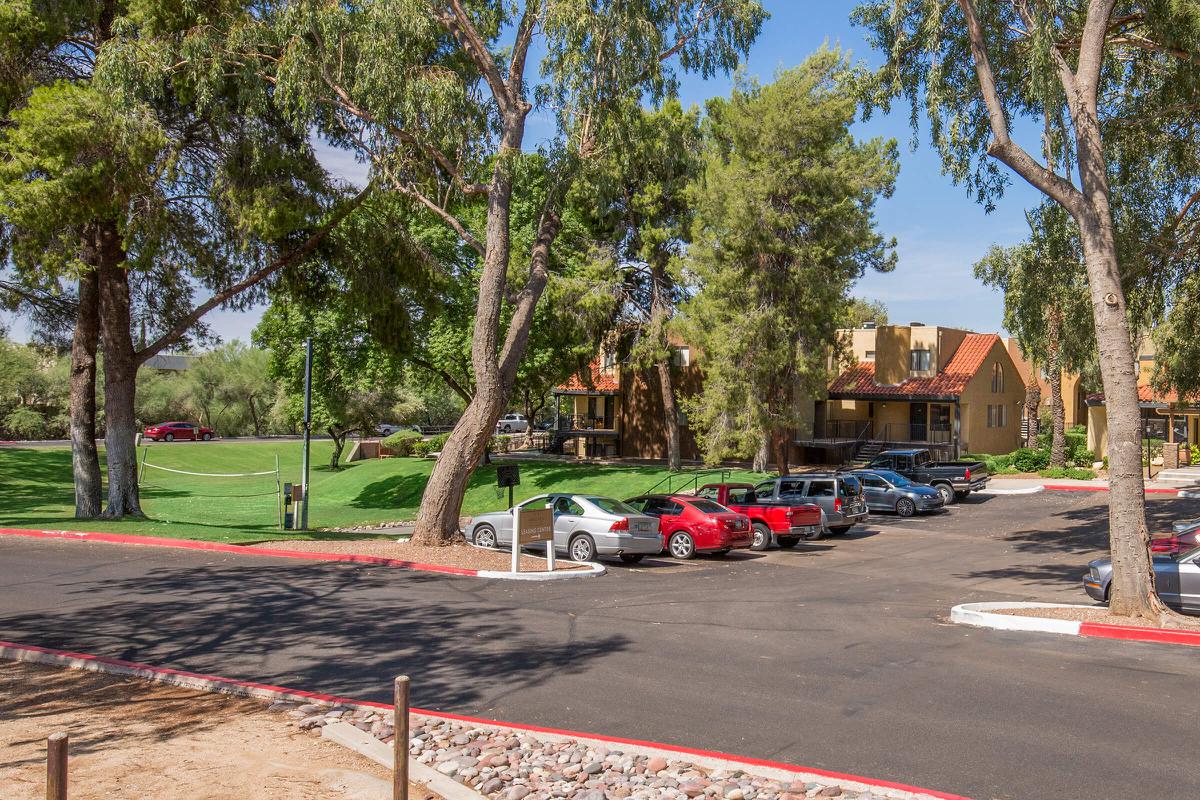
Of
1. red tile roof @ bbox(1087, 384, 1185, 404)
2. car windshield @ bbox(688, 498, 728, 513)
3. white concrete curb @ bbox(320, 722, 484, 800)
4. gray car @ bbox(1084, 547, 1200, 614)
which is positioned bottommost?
white concrete curb @ bbox(320, 722, 484, 800)

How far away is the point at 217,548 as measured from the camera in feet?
61.6

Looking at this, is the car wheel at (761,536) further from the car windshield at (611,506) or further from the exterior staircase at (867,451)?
the exterior staircase at (867,451)

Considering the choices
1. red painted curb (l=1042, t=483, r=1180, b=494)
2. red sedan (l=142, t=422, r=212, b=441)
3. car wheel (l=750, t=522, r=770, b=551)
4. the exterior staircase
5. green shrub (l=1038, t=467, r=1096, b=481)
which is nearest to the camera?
car wheel (l=750, t=522, r=770, b=551)

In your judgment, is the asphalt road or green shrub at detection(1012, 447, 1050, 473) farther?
green shrub at detection(1012, 447, 1050, 473)

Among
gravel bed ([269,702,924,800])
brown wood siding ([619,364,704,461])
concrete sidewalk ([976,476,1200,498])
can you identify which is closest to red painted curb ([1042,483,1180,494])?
concrete sidewalk ([976,476,1200,498])

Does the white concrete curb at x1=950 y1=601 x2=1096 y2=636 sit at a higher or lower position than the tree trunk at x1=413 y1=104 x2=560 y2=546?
lower

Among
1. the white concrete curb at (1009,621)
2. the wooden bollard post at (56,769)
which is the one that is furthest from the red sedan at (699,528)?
the wooden bollard post at (56,769)

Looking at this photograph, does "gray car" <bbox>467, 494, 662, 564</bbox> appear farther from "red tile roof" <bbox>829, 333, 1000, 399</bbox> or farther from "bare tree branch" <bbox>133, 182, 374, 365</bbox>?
"red tile roof" <bbox>829, 333, 1000, 399</bbox>

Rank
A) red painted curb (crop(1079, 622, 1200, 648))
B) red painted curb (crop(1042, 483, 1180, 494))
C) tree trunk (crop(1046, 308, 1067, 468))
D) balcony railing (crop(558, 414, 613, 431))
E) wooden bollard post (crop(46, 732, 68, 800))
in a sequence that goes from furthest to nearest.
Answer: balcony railing (crop(558, 414, 613, 431)) < tree trunk (crop(1046, 308, 1067, 468)) < red painted curb (crop(1042, 483, 1180, 494)) < red painted curb (crop(1079, 622, 1200, 648)) < wooden bollard post (crop(46, 732, 68, 800))

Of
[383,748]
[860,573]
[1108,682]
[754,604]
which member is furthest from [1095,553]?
[383,748]

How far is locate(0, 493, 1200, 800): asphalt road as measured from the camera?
24.6 feet

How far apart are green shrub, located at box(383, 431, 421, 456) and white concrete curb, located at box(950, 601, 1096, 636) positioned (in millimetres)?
48343

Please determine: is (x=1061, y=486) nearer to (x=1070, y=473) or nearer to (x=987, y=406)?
(x=1070, y=473)

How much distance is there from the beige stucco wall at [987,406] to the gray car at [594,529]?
3004 centimetres
